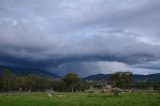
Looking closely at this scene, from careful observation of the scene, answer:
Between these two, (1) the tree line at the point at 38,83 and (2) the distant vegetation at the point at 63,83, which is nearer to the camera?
(2) the distant vegetation at the point at 63,83

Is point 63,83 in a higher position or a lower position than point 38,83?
lower

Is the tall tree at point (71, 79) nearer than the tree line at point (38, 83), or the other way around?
the tall tree at point (71, 79)

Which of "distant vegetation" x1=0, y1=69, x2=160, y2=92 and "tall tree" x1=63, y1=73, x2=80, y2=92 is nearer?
"distant vegetation" x1=0, y1=69, x2=160, y2=92

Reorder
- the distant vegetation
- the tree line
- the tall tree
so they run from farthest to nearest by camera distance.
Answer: the tree line < the tall tree < the distant vegetation

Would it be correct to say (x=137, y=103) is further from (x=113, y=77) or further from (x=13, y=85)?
(x=13, y=85)

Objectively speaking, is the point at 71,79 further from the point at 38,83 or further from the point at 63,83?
the point at 38,83

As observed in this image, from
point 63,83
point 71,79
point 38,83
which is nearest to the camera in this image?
point 71,79

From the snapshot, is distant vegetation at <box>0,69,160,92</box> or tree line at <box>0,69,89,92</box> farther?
tree line at <box>0,69,89,92</box>

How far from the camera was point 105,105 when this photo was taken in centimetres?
4462

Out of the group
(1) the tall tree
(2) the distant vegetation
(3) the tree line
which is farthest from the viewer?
(3) the tree line

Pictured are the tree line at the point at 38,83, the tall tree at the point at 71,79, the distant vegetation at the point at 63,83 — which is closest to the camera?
the distant vegetation at the point at 63,83

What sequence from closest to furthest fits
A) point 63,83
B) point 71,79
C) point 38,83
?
1. point 71,79
2. point 63,83
3. point 38,83

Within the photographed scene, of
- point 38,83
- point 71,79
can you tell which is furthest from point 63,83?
point 38,83

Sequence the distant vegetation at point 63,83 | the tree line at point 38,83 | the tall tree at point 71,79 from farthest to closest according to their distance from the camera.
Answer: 1. the tree line at point 38,83
2. the tall tree at point 71,79
3. the distant vegetation at point 63,83
